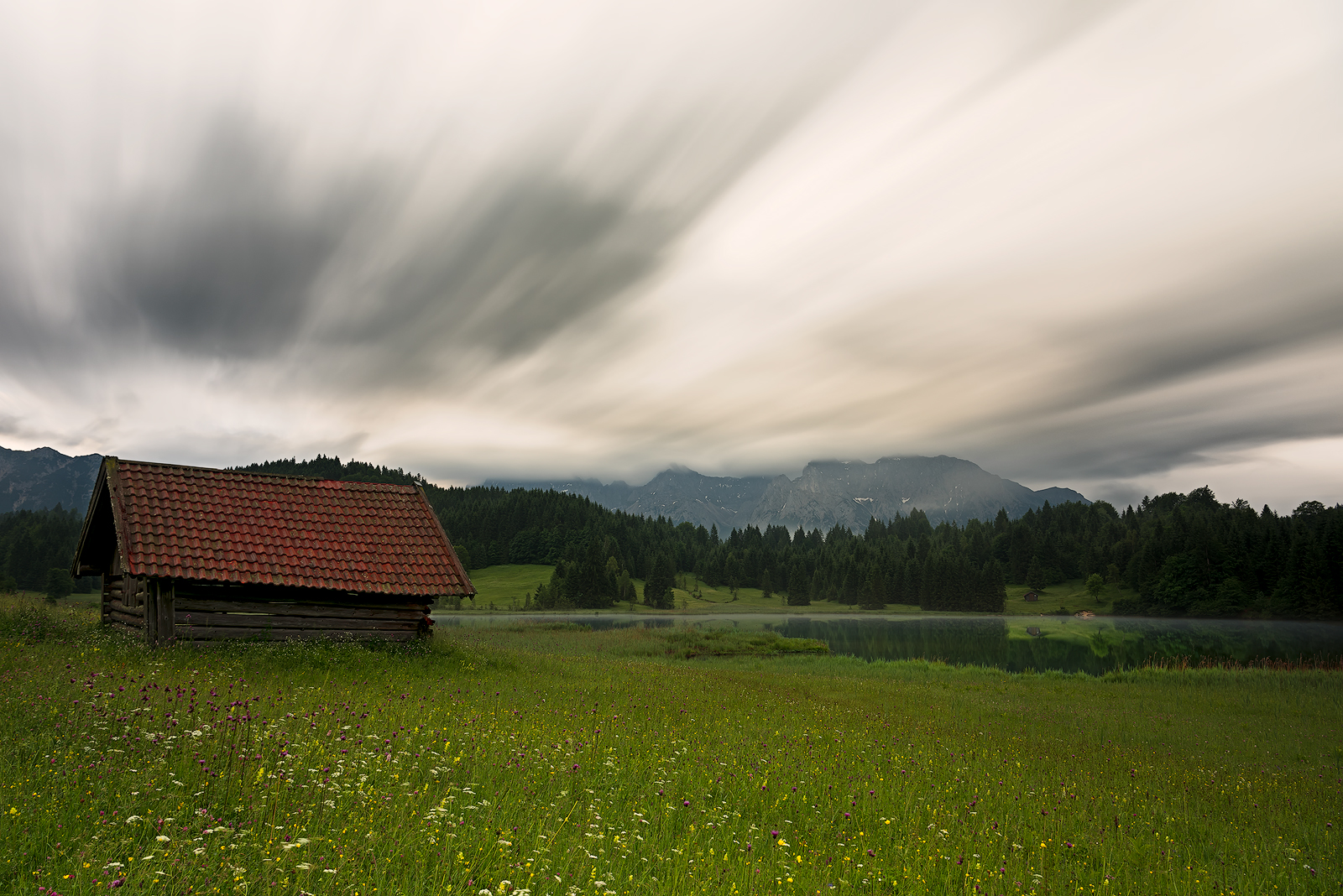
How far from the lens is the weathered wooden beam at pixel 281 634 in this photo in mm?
21453

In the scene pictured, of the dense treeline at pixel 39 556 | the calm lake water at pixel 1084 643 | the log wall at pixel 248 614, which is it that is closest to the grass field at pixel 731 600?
the calm lake water at pixel 1084 643

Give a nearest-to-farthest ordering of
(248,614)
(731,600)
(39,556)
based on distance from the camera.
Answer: (248,614) < (39,556) < (731,600)

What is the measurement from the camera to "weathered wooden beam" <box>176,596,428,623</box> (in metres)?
21.8

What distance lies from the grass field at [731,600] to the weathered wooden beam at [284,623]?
360ft

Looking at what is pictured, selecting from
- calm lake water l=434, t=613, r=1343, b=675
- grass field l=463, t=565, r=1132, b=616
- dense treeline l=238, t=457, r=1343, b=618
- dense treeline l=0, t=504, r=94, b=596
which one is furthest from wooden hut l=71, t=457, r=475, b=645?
dense treeline l=0, t=504, r=94, b=596

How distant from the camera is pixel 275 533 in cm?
2433

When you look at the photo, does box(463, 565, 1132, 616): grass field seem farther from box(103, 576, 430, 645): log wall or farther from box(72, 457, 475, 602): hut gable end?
box(103, 576, 430, 645): log wall

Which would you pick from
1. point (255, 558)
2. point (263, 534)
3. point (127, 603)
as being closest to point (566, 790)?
point (255, 558)

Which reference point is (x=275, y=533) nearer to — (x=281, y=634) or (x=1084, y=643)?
(x=281, y=634)

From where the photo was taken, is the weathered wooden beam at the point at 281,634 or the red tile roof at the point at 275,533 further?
the red tile roof at the point at 275,533

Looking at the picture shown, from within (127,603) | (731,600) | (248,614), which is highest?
(127,603)

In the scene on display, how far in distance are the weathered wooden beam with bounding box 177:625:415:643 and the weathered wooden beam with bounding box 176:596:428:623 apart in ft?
1.68

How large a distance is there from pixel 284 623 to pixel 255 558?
2338mm

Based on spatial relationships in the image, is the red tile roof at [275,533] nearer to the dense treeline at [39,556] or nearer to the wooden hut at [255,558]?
the wooden hut at [255,558]
